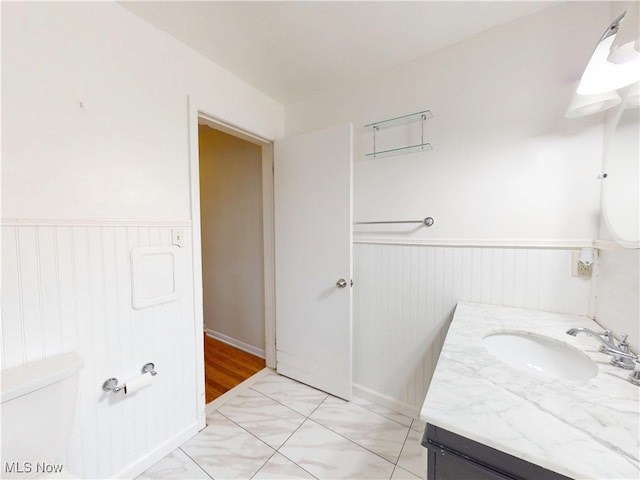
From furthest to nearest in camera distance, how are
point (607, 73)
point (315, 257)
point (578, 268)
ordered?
point (315, 257)
point (578, 268)
point (607, 73)

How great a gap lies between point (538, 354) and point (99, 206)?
79.5 inches

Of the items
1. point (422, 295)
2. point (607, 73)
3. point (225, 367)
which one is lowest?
point (225, 367)

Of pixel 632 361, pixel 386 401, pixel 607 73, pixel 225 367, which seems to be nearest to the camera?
pixel 632 361

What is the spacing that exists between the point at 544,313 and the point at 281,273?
1696 mm

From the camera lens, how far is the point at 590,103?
3.53 ft

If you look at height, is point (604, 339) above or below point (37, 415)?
above

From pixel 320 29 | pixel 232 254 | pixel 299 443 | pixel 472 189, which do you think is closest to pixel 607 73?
pixel 472 189

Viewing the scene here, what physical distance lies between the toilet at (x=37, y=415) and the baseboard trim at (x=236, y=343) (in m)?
1.70

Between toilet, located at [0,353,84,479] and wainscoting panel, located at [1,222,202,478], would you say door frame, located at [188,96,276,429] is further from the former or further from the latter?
toilet, located at [0,353,84,479]

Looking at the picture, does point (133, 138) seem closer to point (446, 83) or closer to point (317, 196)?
point (317, 196)

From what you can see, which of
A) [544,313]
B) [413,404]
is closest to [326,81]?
[544,313]

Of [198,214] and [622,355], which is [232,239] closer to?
[198,214]

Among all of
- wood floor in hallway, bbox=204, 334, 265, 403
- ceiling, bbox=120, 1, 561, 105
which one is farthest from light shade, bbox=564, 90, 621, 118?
wood floor in hallway, bbox=204, 334, 265, 403

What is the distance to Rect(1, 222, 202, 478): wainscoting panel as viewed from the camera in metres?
0.97
